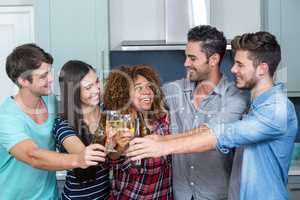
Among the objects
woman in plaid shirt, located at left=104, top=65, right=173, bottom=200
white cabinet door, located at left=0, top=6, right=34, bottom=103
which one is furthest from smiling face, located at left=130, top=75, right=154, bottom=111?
white cabinet door, located at left=0, top=6, right=34, bottom=103

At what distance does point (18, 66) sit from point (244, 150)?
0.80 metres

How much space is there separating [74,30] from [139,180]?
143cm

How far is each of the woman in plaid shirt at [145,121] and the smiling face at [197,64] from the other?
0.49ft

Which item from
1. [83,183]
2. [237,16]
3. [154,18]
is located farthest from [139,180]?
[237,16]

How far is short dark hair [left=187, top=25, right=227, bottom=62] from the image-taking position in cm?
192

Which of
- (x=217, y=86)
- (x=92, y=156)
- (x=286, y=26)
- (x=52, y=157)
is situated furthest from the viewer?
(x=286, y=26)

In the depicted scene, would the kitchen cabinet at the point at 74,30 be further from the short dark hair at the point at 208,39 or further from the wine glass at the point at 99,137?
the wine glass at the point at 99,137

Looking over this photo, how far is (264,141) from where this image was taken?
150 centimetres

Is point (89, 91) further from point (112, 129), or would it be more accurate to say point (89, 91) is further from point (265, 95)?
point (265, 95)

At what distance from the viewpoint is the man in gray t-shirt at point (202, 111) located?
69.5 inches

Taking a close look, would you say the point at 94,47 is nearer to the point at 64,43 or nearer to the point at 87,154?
the point at 64,43

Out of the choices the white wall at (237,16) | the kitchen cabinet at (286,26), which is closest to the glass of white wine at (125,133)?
the kitchen cabinet at (286,26)

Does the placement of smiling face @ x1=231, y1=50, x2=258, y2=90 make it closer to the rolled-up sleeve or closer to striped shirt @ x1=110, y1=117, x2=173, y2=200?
the rolled-up sleeve

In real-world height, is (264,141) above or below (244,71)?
below
